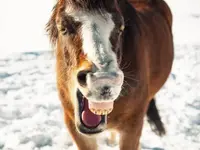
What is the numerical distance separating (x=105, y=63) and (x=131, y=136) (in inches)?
40.0

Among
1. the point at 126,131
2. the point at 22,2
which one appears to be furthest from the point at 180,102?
the point at 22,2

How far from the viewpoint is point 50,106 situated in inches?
172

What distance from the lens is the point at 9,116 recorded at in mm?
4191

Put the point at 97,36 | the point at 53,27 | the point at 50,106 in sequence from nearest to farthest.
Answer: the point at 97,36
the point at 53,27
the point at 50,106

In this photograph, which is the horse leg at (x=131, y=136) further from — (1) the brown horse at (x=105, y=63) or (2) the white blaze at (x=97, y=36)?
(2) the white blaze at (x=97, y=36)

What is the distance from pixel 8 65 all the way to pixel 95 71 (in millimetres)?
3922

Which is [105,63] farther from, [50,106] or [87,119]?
[50,106]

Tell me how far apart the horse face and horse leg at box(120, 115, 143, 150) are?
0.46 meters

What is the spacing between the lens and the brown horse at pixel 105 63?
1867 millimetres

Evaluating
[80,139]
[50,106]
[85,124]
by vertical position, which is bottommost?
[50,106]

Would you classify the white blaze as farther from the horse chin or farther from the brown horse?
the horse chin

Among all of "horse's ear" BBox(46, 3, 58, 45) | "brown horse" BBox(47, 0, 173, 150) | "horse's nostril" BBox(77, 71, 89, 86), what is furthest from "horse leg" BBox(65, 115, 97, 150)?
"horse's nostril" BBox(77, 71, 89, 86)

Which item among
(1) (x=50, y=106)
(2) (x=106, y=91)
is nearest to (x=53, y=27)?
(2) (x=106, y=91)

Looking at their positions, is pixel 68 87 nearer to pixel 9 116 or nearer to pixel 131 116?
pixel 131 116
